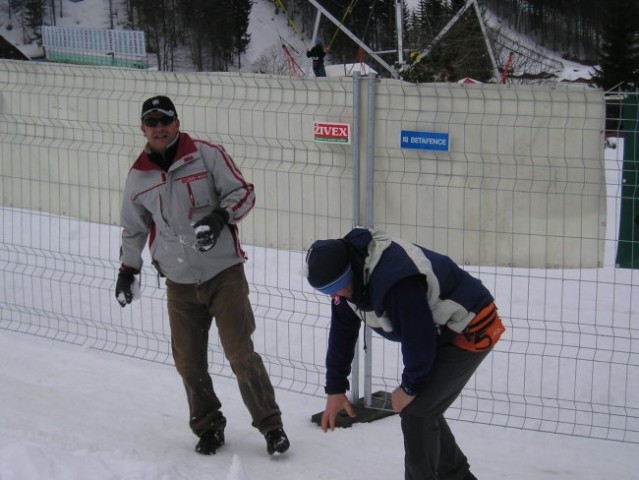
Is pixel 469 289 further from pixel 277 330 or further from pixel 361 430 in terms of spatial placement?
pixel 277 330

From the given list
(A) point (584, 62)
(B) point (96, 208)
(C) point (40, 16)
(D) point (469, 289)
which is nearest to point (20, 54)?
(C) point (40, 16)

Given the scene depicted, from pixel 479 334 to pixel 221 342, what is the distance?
1.53 meters

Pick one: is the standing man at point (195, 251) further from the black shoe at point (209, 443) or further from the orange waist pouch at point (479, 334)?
the orange waist pouch at point (479, 334)

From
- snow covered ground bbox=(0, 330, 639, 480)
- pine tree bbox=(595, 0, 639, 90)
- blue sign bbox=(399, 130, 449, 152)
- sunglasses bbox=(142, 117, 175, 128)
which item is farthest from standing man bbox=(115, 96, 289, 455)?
pine tree bbox=(595, 0, 639, 90)

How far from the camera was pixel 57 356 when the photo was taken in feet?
21.1

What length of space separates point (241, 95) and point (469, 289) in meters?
6.11

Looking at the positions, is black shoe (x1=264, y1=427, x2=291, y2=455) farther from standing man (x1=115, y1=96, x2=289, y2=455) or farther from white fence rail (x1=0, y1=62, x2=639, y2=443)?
white fence rail (x1=0, y1=62, x2=639, y2=443)

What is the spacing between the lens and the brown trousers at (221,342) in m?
4.48

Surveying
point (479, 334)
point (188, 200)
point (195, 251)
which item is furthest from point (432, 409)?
point (188, 200)

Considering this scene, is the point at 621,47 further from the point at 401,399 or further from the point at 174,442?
the point at 401,399

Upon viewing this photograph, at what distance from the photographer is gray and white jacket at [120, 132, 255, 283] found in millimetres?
4387

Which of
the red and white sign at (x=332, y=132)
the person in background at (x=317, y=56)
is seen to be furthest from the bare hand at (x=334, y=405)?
the person in background at (x=317, y=56)

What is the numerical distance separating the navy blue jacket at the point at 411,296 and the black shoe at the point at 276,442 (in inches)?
49.2

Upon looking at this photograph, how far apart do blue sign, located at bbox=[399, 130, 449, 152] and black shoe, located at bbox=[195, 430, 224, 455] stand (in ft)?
13.4
